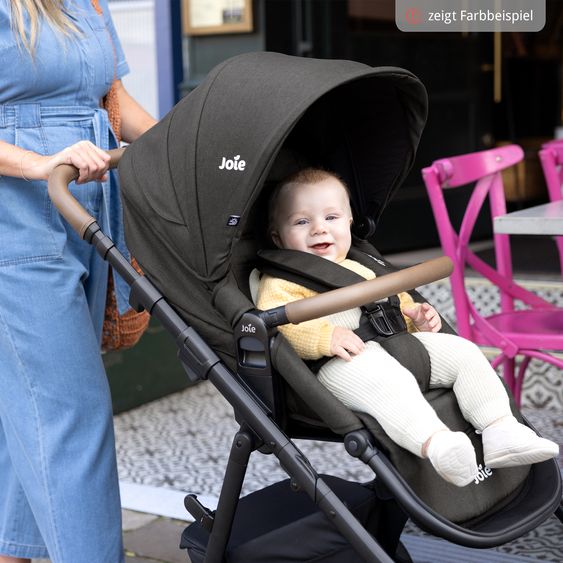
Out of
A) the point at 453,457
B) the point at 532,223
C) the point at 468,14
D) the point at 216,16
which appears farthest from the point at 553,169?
the point at 216,16

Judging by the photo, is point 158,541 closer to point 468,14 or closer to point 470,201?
point 470,201

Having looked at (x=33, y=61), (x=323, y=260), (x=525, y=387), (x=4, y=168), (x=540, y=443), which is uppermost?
(x=33, y=61)

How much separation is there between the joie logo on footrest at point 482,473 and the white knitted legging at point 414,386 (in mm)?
81

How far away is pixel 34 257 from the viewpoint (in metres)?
2.11

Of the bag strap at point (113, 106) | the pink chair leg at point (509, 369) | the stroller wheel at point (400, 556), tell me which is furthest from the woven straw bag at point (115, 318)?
the pink chair leg at point (509, 369)

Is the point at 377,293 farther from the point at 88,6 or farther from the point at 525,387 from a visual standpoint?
the point at 525,387

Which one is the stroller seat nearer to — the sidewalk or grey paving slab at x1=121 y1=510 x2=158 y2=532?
the sidewalk

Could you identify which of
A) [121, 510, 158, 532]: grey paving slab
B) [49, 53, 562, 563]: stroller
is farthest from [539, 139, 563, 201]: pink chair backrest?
[121, 510, 158, 532]: grey paving slab

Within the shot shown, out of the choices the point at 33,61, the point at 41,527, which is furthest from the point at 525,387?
the point at 33,61

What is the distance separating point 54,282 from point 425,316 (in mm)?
796

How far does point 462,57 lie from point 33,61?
447 centimetres

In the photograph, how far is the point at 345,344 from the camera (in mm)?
1927

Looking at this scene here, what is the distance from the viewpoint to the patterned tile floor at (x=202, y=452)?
288 cm

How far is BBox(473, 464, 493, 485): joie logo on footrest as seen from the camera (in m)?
1.92
